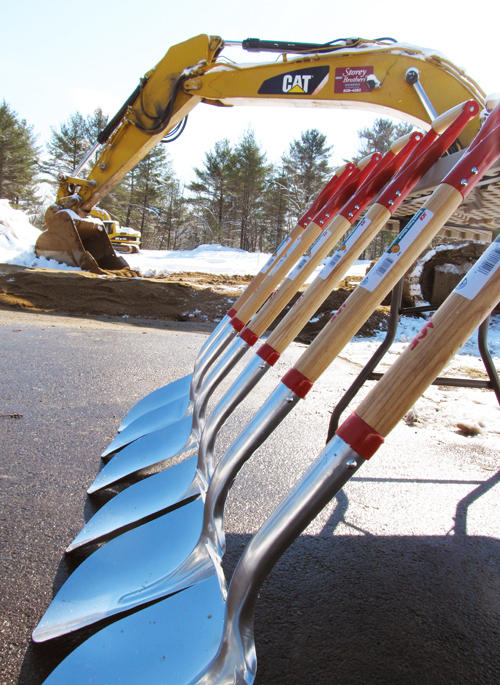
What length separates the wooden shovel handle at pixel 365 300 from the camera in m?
0.80

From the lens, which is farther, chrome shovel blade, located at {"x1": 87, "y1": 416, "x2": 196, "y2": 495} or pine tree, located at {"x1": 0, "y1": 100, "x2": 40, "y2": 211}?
pine tree, located at {"x1": 0, "y1": 100, "x2": 40, "y2": 211}

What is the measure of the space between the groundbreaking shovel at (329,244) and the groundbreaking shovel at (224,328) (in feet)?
0.72

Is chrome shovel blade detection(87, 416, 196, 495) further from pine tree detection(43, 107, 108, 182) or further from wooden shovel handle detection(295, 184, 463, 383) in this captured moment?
pine tree detection(43, 107, 108, 182)

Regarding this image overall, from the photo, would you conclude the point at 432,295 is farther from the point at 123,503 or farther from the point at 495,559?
the point at 123,503

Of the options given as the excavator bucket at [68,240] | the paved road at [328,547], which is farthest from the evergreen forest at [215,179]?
the paved road at [328,547]

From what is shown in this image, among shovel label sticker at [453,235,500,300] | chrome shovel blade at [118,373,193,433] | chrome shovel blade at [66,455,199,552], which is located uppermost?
shovel label sticker at [453,235,500,300]

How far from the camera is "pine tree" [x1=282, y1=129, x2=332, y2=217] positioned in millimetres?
31312

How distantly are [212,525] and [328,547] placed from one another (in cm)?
44

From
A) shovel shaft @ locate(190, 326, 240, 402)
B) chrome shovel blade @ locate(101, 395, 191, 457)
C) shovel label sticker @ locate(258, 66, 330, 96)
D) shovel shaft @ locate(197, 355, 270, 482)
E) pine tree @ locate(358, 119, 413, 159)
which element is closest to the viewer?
shovel shaft @ locate(197, 355, 270, 482)

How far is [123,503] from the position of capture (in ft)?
4.07

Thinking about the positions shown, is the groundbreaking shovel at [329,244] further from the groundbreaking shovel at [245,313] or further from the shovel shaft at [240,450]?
the shovel shaft at [240,450]

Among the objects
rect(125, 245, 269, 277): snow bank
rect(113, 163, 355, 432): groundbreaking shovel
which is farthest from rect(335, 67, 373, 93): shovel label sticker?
rect(125, 245, 269, 277): snow bank

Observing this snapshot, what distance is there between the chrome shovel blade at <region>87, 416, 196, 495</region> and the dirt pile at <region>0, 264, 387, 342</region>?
4.06m

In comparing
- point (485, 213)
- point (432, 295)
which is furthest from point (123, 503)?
point (432, 295)
